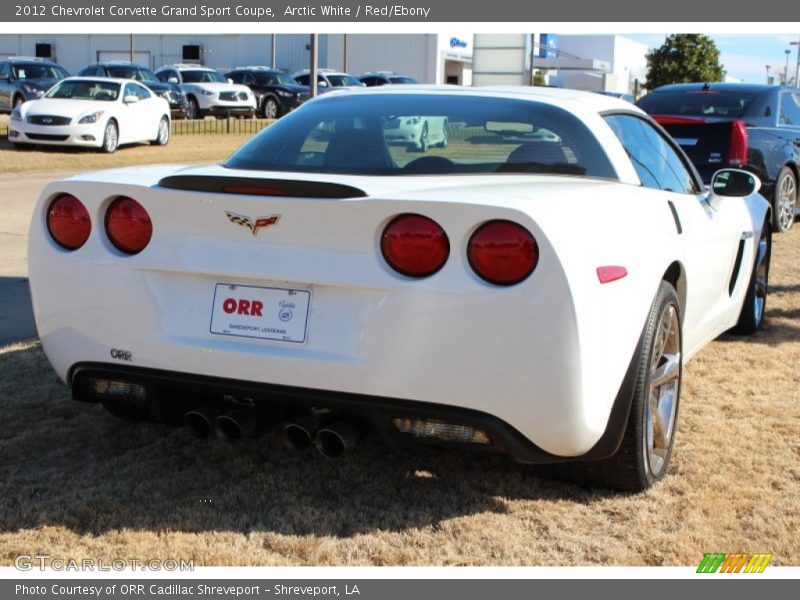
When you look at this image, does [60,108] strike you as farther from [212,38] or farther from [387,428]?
[212,38]

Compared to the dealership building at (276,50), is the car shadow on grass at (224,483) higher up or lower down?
lower down

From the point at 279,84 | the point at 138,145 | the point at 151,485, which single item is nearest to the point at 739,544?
the point at 151,485

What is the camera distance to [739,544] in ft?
11.8

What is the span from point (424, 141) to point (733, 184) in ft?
5.59

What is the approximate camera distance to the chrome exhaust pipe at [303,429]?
3.70 m

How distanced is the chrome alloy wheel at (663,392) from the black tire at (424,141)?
112 centimetres

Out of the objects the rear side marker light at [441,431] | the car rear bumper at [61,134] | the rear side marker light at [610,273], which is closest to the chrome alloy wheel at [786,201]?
the rear side marker light at [610,273]

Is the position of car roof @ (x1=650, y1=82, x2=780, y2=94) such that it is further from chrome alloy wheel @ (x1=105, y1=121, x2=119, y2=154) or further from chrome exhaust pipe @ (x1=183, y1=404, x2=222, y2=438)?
chrome alloy wheel @ (x1=105, y1=121, x2=119, y2=154)

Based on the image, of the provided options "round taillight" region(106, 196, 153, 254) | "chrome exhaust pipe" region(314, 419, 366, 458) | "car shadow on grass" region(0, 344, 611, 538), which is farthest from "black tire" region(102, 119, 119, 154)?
"chrome exhaust pipe" region(314, 419, 366, 458)

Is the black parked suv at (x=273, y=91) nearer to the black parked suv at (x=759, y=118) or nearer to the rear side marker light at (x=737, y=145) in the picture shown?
the black parked suv at (x=759, y=118)

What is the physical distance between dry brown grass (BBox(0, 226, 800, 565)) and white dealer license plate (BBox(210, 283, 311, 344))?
→ 642 mm

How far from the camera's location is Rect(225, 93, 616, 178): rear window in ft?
13.7
